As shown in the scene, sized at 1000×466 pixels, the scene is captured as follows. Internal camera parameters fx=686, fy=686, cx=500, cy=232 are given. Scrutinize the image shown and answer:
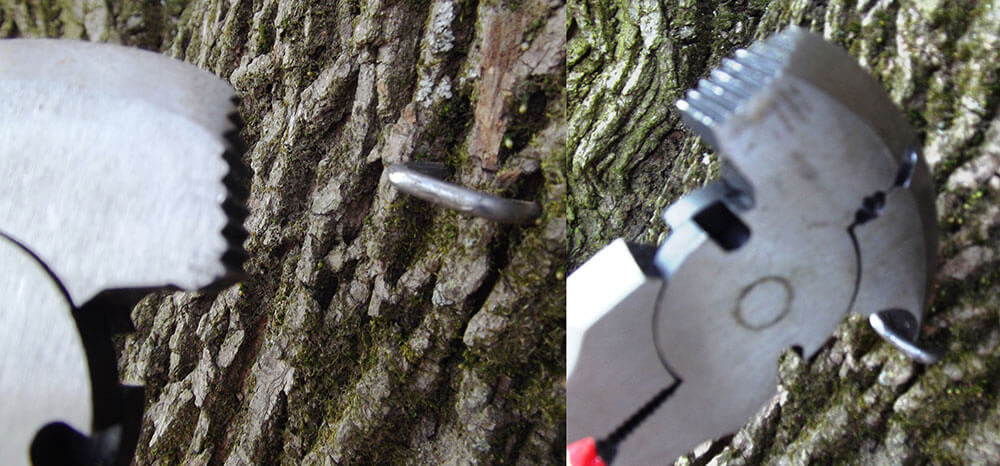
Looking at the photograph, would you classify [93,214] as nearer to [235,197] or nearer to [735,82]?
[235,197]

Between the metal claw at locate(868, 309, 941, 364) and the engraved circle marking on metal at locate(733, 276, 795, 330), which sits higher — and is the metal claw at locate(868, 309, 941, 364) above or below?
below

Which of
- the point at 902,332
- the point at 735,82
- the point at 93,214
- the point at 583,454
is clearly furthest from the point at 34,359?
the point at 902,332

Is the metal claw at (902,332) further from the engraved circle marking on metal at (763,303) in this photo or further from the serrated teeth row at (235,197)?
the serrated teeth row at (235,197)

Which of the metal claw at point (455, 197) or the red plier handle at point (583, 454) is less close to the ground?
the metal claw at point (455, 197)

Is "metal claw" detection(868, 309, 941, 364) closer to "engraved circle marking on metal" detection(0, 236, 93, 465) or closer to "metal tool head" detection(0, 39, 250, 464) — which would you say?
"metal tool head" detection(0, 39, 250, 464)

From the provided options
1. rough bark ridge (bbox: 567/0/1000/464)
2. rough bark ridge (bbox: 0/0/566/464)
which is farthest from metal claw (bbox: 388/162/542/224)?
rough bark ridge (bbox: 567/0/1000/464)

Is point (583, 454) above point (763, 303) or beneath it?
beneath

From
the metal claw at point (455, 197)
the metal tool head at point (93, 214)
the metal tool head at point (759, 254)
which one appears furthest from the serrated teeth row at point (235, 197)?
the metal tool head at point (759, 254)
